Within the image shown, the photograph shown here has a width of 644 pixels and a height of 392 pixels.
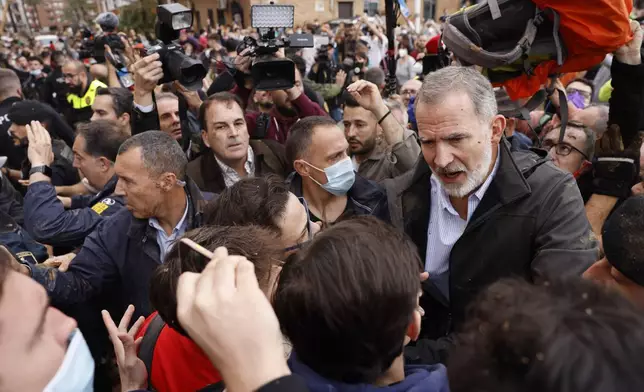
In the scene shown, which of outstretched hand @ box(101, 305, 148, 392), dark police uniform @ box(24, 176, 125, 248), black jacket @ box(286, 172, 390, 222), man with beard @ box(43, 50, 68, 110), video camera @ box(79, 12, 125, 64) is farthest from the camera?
man with beard @ box(43, 50, 68, 110)

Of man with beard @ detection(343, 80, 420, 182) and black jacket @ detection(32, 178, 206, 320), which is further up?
man with beard @ detection(343, 80, 420, 182)

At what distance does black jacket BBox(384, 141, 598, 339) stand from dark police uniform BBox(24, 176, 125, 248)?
1.87 metres

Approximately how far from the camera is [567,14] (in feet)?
6.35

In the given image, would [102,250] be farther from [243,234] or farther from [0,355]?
[0,355]

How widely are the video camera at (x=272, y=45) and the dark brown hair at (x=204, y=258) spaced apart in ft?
5.78

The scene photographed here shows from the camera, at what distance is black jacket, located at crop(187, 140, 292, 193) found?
315 centimetres

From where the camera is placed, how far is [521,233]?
1.80 metres

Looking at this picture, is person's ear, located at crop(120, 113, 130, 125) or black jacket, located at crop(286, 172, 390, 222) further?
person's ear, located at crop(120, 113, 130, 125)

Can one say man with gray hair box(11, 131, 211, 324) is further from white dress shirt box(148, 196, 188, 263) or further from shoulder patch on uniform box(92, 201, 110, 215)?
shoulder patch on uniform box(92, 201, 110, 215)

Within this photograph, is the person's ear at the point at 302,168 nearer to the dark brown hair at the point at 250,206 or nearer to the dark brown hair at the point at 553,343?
the dark brown hair at the point at 250,206

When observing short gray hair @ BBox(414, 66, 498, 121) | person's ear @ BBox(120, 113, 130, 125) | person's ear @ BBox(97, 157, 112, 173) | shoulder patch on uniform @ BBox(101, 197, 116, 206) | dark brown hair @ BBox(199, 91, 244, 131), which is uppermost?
short gray hair @ BBox(414, 66, 498, 121)

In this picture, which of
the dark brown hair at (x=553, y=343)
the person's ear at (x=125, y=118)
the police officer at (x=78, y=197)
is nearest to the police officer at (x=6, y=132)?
the person's ear at (x=125, y=118)

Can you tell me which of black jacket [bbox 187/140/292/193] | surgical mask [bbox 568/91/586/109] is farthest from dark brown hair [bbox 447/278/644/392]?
surgical mask [bbox 568/91/586/109]

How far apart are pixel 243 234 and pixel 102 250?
108cm
